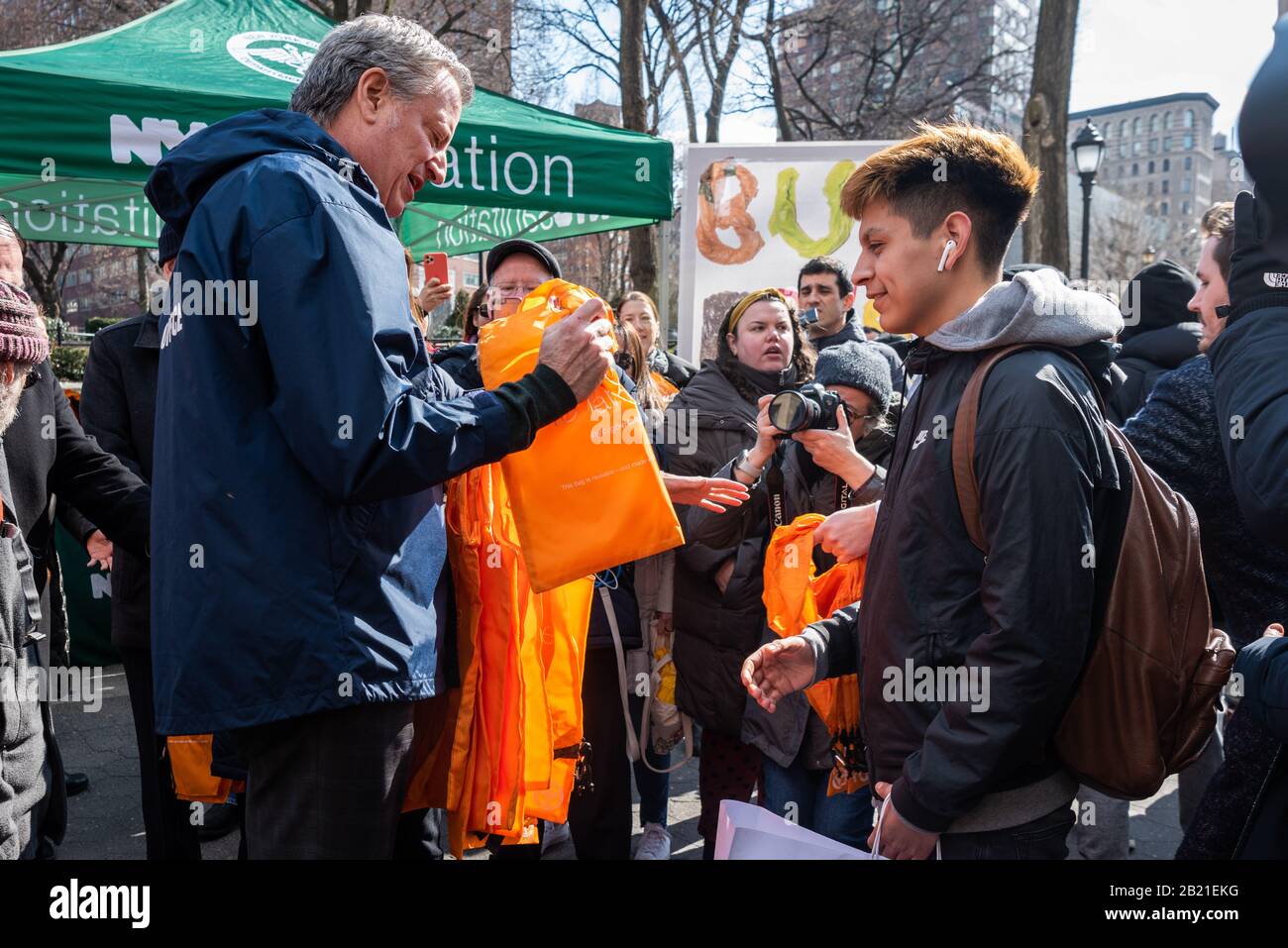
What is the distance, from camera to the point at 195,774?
9.67 feet

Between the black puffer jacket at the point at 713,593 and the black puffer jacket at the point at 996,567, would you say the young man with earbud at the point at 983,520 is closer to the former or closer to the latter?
the black puffer jacket at the point at 996,567

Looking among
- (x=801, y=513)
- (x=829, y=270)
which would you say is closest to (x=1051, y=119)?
(x=829, y=270)

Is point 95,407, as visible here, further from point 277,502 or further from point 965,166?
point 965,166

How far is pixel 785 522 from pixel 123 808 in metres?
3.13

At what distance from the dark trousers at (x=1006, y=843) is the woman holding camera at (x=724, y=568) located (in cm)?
166

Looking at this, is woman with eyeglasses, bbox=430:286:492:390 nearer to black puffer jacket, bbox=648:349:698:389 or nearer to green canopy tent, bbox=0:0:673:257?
green canopy tent, bbox=0:0:673:257

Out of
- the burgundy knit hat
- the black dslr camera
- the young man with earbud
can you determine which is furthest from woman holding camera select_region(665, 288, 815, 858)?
the burgundy knit hat

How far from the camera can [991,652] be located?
1588mm

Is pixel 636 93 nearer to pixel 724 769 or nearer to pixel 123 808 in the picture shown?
pixel 123 808

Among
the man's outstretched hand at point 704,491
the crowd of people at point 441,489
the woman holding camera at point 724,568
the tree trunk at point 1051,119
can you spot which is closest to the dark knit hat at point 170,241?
the crowd of people at point 441,489

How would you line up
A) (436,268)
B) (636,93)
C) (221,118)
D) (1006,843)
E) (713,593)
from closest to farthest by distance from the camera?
(1006,843) < (713,593) < (221,118) < (436,268) < (636,93)

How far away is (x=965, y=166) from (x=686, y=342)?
5.37m

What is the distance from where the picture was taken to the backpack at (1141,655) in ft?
5.34

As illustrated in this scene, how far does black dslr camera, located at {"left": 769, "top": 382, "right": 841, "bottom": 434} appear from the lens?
266 cm
